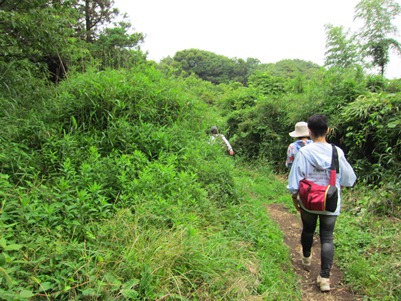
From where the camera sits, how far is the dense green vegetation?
1.81 metres

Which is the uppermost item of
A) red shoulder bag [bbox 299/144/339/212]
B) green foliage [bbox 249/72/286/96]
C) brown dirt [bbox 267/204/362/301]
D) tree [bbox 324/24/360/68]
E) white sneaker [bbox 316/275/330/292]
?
tree [bbox 324/24/360/68]

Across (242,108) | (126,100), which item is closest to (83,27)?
(242,108)

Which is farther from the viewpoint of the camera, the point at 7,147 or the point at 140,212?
the point at 7,147

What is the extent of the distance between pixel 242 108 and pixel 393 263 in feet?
33.0

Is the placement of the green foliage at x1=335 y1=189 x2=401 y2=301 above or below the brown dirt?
above

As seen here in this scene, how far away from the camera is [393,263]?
9.45 feet

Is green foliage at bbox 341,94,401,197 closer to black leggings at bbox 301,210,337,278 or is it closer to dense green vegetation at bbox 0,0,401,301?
dense green vegetation at bbox 0,0,401,301

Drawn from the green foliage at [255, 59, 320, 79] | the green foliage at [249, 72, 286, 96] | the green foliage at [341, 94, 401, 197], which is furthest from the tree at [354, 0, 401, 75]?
the green foliage at [255, 59, 320, 79]

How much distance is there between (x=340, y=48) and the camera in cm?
1357

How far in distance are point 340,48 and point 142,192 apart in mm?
14573

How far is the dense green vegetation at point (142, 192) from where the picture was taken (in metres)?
1.81

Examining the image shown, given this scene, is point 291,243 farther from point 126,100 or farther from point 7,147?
point 7,147

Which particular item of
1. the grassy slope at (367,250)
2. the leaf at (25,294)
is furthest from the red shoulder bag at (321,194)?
the leaf at (25,294)

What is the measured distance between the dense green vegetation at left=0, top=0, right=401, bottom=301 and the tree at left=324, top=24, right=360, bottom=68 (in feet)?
24.7
